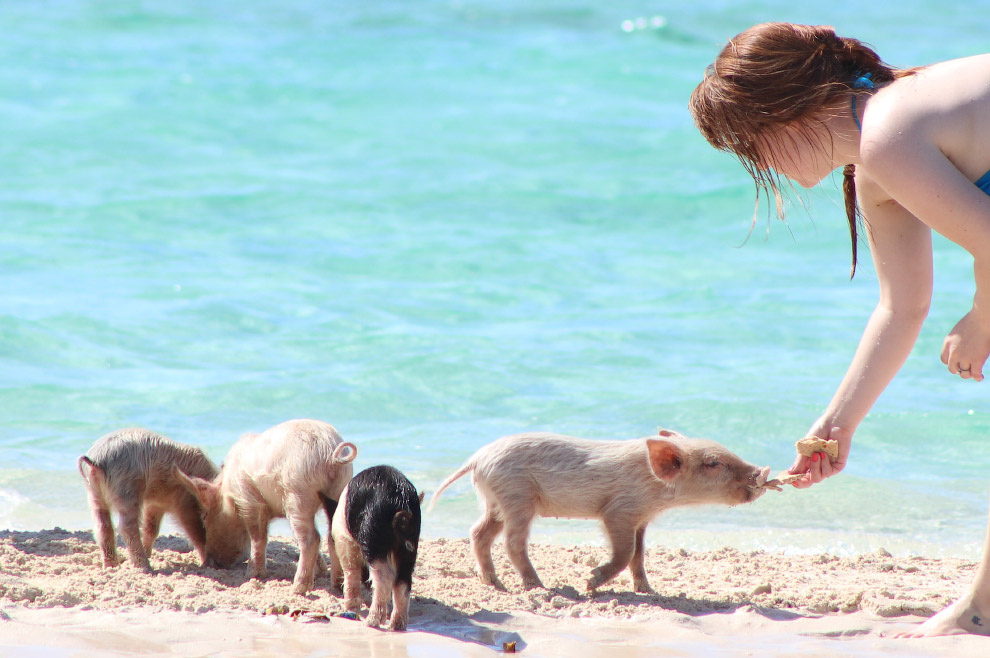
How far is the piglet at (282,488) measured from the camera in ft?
15.9

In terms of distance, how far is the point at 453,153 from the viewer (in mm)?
17953

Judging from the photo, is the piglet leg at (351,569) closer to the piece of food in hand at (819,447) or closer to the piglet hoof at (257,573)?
the piglet hoof at (257,573)

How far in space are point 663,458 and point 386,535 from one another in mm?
1397

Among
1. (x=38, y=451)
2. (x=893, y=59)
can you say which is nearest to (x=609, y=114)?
(x=893, y=59)

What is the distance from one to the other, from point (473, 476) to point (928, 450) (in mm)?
4342

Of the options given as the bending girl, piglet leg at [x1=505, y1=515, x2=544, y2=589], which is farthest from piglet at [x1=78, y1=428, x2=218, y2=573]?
the bending girl

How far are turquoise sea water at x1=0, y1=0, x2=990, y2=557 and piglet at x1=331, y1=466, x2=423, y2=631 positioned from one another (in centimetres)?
187

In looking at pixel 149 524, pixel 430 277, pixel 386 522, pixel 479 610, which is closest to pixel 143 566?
pixel 149 524

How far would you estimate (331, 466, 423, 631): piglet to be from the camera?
4250 millimetres

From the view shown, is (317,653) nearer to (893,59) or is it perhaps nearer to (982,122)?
(982,122)

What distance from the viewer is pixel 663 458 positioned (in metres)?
5.01

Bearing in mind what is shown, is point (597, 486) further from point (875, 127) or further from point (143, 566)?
point (875, 127)

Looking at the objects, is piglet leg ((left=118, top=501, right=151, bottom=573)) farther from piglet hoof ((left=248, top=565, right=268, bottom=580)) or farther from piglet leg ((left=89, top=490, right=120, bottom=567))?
piglet hoof ((left=248, top=565, right=268, bottom=580))

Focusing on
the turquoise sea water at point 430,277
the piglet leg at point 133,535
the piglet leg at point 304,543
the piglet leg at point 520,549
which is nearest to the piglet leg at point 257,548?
the piglet leg at point 304,543
